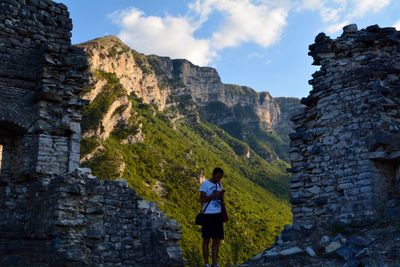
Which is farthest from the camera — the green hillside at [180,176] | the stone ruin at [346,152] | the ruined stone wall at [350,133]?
the green hillside at [180,176]

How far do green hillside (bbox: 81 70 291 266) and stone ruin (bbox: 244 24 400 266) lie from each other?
2635cm

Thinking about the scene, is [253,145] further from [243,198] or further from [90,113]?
[90,113]

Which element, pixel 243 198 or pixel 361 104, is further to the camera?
pixel 243 198

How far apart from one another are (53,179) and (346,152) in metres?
5.54

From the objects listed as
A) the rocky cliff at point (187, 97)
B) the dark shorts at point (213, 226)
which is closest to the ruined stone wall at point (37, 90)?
the dark shorts at point (213, 226)

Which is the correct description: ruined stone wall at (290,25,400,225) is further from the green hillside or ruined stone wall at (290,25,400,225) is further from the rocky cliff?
the rocky cliff

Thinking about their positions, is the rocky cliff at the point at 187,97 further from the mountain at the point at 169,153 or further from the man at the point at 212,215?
the man at the point at 212,215

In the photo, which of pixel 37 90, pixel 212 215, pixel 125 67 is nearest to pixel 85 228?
pixel 212 215

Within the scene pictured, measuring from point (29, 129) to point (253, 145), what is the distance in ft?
360

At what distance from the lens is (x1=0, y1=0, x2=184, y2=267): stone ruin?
25.0 ft

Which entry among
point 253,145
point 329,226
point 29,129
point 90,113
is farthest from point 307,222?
point 253,145

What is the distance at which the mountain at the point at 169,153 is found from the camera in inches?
1977

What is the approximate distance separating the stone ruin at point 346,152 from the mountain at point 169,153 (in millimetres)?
15197

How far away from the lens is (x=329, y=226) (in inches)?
337
